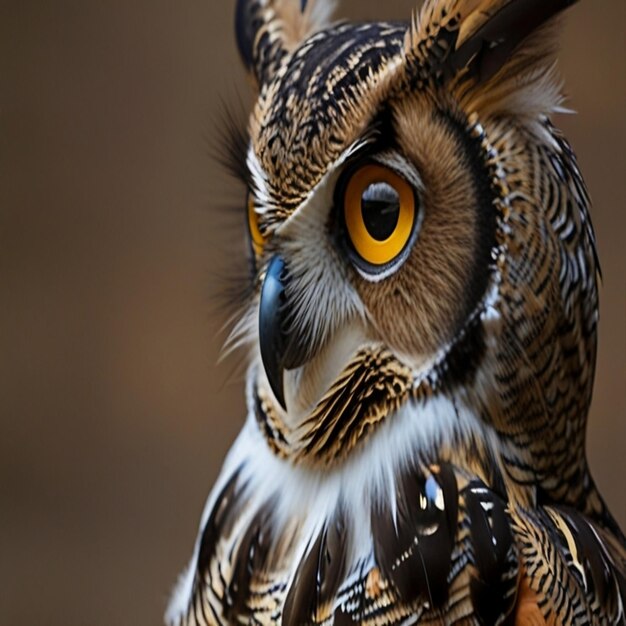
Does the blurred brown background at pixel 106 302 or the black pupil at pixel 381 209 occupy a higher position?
the black pupil at pixel 381 209

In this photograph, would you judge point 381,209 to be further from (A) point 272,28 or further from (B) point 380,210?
(A) point 272,28

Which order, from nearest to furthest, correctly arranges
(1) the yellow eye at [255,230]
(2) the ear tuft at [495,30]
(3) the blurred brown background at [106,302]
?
(2) the ear tuft at [495,30] → (1) the yellow eye at [255,230] → (3) the blurred brown background at [106,302]

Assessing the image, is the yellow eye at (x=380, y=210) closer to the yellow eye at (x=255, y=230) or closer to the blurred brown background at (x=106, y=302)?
the yellow eye at (x=255, y=230)

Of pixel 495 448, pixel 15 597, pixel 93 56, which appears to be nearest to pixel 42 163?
pixel 93 56

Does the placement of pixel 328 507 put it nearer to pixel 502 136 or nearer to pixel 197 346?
pixel 502 136

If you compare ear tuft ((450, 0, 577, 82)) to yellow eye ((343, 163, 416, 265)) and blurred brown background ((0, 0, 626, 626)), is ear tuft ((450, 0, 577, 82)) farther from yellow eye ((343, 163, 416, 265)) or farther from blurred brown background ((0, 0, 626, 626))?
blurred brown background ((0, 0, 626, 626))

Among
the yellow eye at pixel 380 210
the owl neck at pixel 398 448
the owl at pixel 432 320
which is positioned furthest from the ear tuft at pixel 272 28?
the owl neck at pixel 398 448

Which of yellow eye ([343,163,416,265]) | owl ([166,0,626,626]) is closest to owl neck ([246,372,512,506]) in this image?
owl ([166,0,626,626])
